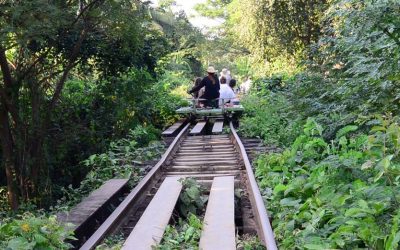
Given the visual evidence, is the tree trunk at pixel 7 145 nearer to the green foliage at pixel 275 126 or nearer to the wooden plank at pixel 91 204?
the wooden plank at pixel 91 204

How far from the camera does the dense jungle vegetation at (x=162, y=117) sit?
4.20 metres

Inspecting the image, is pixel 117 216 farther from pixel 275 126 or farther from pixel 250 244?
pixel 275 126

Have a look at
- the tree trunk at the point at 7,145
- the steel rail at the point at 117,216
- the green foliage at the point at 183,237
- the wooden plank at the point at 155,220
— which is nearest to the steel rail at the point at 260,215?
the green foliage at the point at 183,237

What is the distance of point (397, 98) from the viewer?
20.0 ft

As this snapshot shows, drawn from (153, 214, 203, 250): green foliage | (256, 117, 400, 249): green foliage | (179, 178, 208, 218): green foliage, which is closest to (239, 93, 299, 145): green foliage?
(256, 117, 400, 249): green foliage

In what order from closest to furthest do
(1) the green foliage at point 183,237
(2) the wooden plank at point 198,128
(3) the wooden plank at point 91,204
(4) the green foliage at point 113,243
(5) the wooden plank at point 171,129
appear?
(4) the green foliage at point 113,243 < (1) the green foliage at point 183,237 < (3) the wooden plank at point 91,204 < (5) the wooden plank at point 171,129 < (2) the wooden plank at point 198,128

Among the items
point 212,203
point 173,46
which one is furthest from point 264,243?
point 173,46

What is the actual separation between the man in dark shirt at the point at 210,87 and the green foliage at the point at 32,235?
428 inches

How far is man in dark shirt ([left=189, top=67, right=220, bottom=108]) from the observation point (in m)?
14.8

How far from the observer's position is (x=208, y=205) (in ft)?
18.2

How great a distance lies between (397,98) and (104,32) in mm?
7556

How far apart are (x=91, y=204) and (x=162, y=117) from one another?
1030 centimetres

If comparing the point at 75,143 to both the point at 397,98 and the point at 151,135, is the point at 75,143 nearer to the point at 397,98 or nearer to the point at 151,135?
the point at 151,135

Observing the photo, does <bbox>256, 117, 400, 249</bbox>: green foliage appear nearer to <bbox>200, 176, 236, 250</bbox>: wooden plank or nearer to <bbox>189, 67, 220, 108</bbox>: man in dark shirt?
<bbox>200, 176, 236, 250</bbox>: wooden plank
